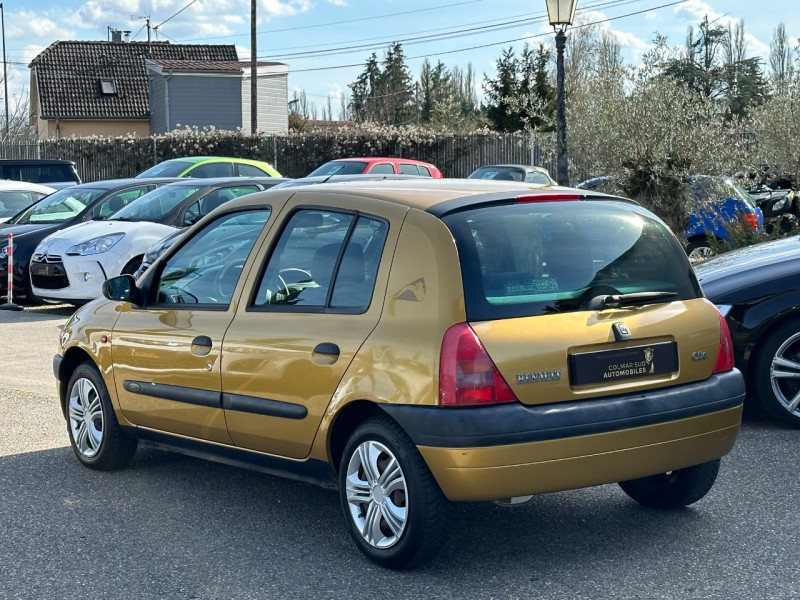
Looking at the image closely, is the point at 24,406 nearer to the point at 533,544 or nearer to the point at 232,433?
the point at 232,433

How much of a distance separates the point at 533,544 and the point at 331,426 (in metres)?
1.04

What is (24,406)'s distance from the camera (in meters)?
8.25

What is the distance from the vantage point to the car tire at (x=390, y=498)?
14.5 feet

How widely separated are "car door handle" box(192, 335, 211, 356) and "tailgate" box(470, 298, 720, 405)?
5.28 feet

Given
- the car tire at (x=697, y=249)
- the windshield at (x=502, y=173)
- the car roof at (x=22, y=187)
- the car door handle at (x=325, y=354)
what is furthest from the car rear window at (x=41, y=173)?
the car door handle at (x=325, y=354)

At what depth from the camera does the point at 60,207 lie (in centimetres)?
1667

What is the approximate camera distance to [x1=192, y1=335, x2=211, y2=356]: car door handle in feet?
17.7

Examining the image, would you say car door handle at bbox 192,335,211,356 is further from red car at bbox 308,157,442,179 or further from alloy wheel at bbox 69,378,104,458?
red car at bbox 308,157,442,179

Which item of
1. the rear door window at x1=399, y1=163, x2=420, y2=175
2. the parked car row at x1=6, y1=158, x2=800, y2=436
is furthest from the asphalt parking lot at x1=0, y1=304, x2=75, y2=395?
the rear door window at x1=399, y1=163, x2=420, y2=175

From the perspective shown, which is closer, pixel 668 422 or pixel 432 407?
pixel 432 407

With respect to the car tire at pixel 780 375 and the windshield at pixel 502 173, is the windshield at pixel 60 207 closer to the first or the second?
the car tire at pixel 780 375

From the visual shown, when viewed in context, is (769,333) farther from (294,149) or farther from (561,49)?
(294,149)

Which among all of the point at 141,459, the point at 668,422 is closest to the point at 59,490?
the point at 141,459

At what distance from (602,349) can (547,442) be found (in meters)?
0.47
